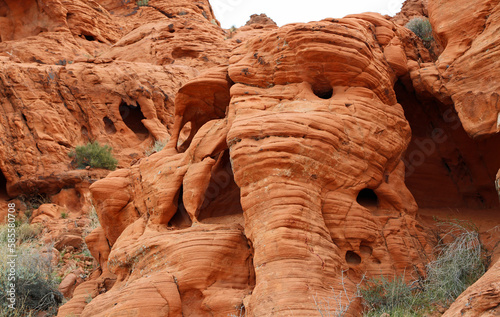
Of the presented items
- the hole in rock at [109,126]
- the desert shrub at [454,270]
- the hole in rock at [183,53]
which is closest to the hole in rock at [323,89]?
the desert shrub at [454,270]

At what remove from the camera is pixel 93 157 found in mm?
16250

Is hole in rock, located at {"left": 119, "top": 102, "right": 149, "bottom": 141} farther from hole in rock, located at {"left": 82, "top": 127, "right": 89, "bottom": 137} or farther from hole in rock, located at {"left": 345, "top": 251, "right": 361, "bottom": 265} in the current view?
hole in rock, located at {"left": 345, "top": 251, "right": 361, "bottom": 265}

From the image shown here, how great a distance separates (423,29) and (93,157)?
11.6 metres

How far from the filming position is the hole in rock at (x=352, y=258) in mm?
6574

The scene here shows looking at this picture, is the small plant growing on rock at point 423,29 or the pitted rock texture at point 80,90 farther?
the pitted rock texture at point 80,90

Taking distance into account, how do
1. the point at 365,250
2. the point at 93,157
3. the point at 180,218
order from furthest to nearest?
the point at 93,157
the point at 180,218
the point at 365,250

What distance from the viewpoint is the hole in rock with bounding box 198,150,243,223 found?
8586mm

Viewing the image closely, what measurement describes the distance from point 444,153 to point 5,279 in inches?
365

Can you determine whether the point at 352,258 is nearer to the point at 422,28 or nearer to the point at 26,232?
the point at 422,28

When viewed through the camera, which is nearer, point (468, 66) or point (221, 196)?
point (468, 66)

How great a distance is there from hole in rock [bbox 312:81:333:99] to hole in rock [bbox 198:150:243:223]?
84.2 inches

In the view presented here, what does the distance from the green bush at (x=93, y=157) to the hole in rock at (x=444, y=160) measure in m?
10.9

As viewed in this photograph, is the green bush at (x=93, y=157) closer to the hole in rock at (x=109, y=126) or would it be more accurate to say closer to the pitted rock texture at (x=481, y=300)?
the hole in rock at (x=109, y=126)

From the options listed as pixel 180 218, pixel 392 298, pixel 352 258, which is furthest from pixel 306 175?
pixel 180 218
